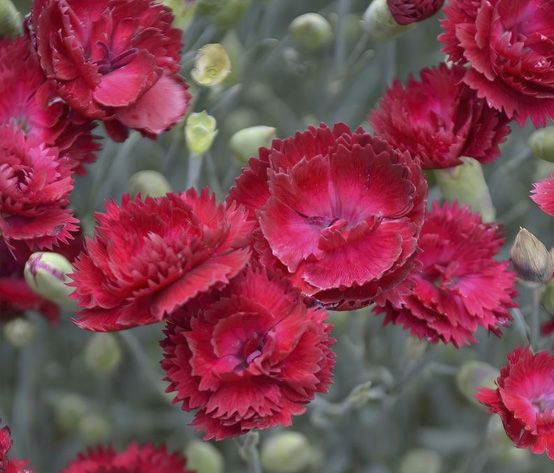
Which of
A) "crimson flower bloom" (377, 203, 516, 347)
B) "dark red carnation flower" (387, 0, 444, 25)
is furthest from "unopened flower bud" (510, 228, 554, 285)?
"dark red carnation flower" (387, 0, 444, 25)

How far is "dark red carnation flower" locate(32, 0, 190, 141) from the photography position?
0.79 meters

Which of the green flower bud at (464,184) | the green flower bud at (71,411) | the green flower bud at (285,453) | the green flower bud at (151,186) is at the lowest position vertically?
the green flower bud at (71,411)

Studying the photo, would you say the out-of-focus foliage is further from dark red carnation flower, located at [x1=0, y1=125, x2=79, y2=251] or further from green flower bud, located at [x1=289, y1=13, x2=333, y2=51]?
dark red carnation flower, located at [x1=0, y1=125, x2=79, y2=251]

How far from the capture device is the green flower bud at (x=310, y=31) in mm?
1035

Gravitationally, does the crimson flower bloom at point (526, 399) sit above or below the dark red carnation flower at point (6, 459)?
above

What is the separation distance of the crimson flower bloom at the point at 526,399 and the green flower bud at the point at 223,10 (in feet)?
1.49

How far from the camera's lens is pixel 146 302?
703 millimetres

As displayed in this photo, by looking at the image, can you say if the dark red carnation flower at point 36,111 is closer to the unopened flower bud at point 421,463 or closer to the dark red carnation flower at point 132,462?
the dark red carnation flower at point 132,462

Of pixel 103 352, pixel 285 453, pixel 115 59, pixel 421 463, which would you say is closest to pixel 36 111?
pixel 115 59

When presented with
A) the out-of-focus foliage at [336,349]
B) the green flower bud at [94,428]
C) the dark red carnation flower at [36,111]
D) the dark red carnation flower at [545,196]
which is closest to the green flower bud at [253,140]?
the out-of-focus foliage at [336,349]

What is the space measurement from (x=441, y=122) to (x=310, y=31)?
0.84 feet

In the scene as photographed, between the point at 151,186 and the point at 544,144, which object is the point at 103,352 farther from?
the point at 544,144

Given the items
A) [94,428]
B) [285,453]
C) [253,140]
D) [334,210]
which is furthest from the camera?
[94,428]

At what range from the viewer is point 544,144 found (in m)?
0.91
